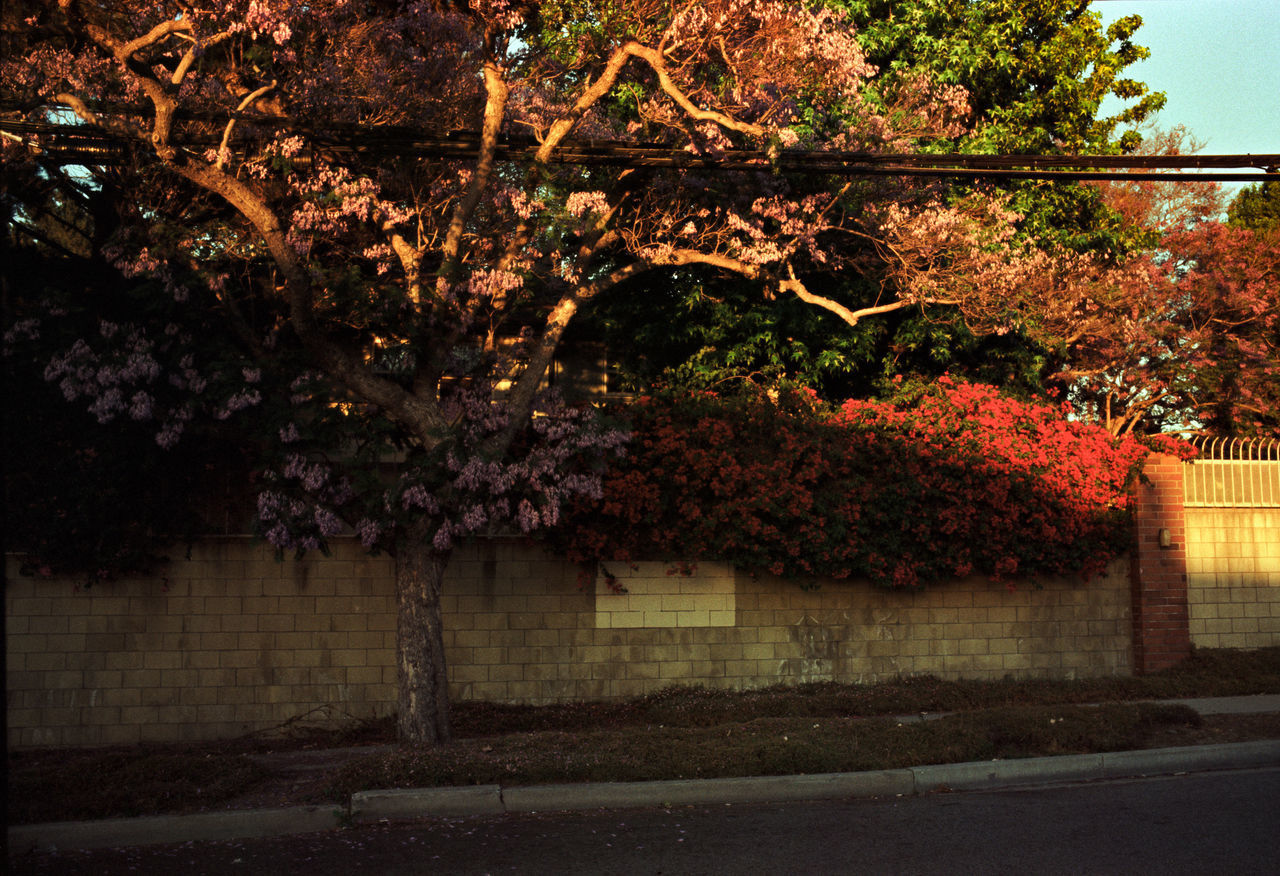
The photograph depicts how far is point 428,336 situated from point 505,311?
139cm

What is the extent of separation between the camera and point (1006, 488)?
12.4 m

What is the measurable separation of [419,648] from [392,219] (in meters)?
3.93

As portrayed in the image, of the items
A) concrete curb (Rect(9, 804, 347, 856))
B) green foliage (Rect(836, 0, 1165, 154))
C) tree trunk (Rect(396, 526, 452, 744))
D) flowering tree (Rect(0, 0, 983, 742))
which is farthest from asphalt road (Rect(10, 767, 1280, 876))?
green foliage (Rect(836, 0, 1165, 154))

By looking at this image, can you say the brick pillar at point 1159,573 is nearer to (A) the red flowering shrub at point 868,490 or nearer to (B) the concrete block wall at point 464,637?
(A) the red flowering shrub at point 868,490

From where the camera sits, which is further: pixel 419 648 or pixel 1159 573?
pixel 1159 573

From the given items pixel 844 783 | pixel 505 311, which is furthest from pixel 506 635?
pixel 844 783

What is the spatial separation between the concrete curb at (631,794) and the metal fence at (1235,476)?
19.2 feet

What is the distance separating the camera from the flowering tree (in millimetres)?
9328

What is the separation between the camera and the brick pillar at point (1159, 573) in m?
13.3

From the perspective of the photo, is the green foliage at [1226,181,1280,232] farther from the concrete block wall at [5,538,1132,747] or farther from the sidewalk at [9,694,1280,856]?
the sidewalk at [9,694,1280,856]

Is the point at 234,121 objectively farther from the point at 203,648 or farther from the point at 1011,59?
the point at 1011,59

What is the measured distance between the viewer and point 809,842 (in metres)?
6.68

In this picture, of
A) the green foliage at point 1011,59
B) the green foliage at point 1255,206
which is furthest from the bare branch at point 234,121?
the green foliage at point 1255,206

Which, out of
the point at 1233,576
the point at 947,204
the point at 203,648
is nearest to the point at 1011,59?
the point at 947,204
